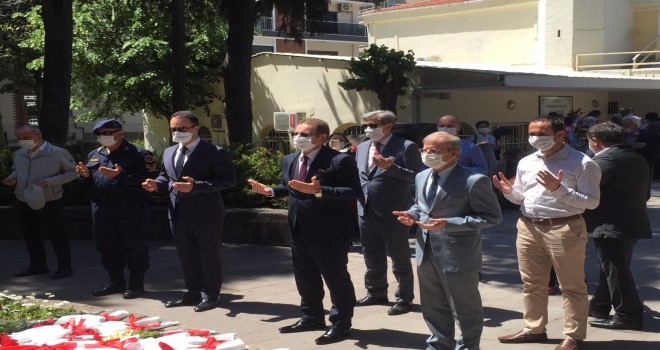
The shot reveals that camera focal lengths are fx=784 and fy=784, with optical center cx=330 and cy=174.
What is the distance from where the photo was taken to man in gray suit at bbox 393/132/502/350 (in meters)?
5.25

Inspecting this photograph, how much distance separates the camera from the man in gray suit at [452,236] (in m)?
5.25

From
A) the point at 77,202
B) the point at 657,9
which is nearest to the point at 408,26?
the point at 657,9

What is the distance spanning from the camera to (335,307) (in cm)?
636

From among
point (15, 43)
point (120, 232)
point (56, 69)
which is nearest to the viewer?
point (120, 232)

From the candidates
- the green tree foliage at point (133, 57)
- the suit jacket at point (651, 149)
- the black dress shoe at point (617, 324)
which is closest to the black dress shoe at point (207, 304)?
the black dress shoe at point (617, 324)

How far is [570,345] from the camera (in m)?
5.79

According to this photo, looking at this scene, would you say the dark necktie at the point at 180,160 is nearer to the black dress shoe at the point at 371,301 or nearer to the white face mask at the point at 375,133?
the white face mask at the point at 375,133

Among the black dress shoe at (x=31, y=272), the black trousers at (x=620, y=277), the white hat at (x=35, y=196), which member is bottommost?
the black dress shoe at (x=31, y=272)

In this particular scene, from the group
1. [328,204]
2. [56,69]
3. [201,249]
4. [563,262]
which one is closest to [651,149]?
[563,262]

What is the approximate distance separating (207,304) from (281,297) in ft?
2.82

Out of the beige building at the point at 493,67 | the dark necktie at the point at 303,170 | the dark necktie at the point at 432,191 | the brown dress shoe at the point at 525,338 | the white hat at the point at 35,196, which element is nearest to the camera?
the dark necktie at the point at 432,191

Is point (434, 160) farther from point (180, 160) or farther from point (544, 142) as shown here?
point (180, 160)

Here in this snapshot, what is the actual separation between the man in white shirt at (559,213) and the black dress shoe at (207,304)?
3.05 m

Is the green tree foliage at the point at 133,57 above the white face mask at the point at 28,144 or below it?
above
